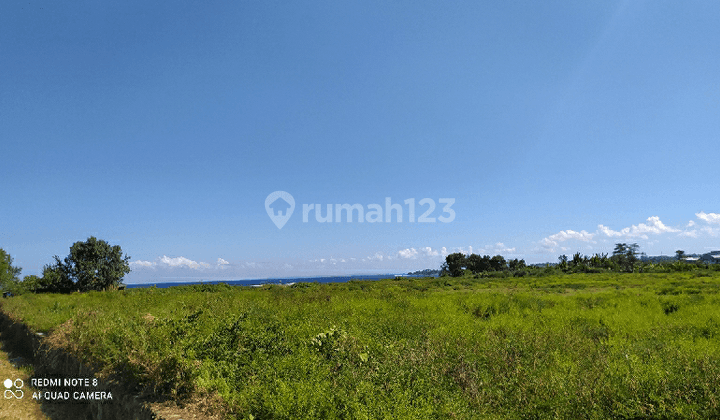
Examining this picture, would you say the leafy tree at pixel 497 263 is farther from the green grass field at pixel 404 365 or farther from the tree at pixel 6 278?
the tree at pixel 6 278

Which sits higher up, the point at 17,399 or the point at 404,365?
the point at 404,365

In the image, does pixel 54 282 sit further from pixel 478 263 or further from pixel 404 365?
pixel 478 263

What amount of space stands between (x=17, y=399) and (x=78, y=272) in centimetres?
3459

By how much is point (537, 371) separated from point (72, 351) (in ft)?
37.2

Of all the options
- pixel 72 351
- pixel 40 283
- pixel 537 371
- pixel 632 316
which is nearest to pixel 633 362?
pixel 537 371

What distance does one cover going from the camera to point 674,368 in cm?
625

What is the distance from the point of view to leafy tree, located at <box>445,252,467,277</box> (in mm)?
80188

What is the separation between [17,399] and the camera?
8.52 m

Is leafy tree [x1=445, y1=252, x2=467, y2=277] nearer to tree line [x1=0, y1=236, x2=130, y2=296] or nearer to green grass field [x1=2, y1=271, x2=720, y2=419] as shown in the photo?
tree line [x1=0, y1=236, x2=130, y2=296]

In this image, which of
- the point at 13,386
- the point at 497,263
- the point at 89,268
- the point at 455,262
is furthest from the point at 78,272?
the point at 497,263

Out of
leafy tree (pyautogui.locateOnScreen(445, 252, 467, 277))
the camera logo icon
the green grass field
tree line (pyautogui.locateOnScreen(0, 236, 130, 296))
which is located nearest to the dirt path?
the camera logo icon

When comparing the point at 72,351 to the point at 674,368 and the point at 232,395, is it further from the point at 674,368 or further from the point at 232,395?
the point at 674,368

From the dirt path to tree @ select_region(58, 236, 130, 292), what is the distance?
96.9 feet

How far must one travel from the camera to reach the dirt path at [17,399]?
774cm
